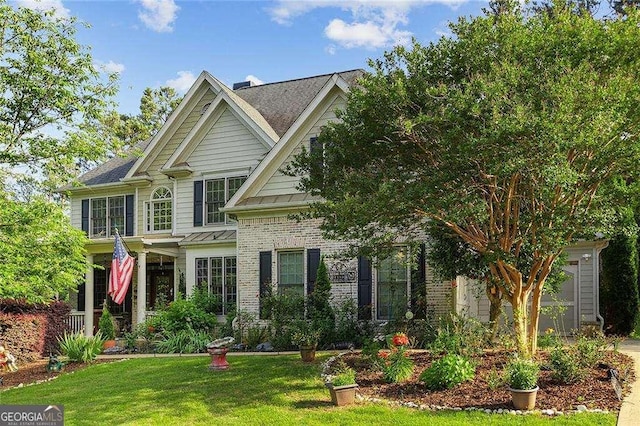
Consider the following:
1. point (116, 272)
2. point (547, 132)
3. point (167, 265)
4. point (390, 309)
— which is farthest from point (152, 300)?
point (547, 132)

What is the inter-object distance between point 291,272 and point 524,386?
895 centimetres

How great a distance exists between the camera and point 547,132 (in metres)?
7.98

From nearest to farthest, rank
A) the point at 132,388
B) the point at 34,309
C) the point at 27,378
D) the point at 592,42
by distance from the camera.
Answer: the point at 592,42
the point at 132,388
the point at 27,378
the point at 34,309

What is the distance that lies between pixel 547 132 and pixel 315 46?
7.50 metres

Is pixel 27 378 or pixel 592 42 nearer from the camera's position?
pixel 592 42

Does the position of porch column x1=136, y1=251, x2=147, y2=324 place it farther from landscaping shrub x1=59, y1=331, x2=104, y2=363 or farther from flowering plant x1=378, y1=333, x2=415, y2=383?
flowering plant x1=378, y1=333, x2=415, y2=383

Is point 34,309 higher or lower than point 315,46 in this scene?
lower

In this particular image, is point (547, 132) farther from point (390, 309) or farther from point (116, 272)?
point (116, 272)

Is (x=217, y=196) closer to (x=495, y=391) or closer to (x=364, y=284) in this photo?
(x=364, y=284)

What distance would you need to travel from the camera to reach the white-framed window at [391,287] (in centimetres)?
1482

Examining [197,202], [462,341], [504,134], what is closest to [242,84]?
[197,202]

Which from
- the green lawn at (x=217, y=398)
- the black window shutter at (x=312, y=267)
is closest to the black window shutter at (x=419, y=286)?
the black window shutter at (x=312, y=267)

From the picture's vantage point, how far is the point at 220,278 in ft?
60.1
